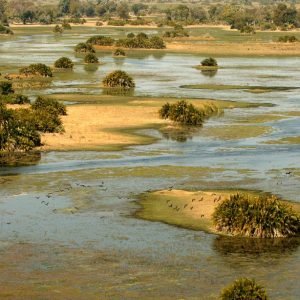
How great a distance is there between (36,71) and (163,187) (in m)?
36.4

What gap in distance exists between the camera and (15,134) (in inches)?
1417

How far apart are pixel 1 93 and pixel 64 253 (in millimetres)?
31657

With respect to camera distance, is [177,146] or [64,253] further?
[177,146]

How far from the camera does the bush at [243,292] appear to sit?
673 inches

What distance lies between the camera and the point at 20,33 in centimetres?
12975

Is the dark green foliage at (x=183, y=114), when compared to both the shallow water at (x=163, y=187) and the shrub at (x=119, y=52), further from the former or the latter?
the shrub at (x=119, y=52)

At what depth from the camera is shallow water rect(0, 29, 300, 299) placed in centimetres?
2109

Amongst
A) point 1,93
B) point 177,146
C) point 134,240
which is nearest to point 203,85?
point 1,93

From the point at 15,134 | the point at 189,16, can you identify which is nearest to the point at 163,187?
the point at 15,134

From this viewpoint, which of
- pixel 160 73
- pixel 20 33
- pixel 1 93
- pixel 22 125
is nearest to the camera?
pixel 22 125

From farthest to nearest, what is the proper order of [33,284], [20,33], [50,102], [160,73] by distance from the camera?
[20,33] < [160,73] < [50,102] < [33,284]

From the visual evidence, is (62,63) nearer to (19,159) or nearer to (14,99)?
(14,99)

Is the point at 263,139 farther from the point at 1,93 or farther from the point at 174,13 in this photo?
the point at 174,13

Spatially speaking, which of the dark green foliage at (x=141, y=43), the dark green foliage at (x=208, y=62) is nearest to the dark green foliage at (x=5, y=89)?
the dark green foliage at (x=208, y=62)
